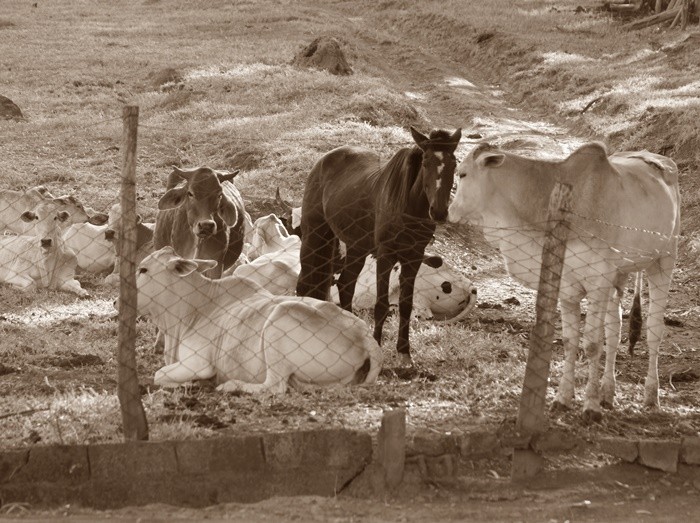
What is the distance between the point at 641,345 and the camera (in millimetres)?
10664

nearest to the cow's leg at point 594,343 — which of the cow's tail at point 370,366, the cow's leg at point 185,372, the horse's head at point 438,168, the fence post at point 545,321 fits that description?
the fence post at point 545,321

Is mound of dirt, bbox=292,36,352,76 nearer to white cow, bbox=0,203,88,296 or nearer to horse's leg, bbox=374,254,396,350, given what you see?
white cow, bbox=0,203,88,296

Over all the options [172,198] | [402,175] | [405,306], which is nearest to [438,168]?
[402,175]

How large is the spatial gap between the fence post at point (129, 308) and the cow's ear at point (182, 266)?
252 cm

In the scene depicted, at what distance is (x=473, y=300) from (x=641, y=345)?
185cm

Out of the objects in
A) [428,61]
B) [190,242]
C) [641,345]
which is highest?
[428,61]

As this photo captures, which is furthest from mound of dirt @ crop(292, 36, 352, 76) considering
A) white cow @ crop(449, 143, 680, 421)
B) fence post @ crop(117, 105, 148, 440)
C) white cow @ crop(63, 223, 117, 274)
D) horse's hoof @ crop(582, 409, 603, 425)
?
fence post @ crop(117, 105, 148, 440)

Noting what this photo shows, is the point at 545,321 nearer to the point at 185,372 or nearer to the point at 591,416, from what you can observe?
the point at 591,416

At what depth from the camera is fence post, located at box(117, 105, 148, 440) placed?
6691 mm

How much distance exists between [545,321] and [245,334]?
9.55 ft

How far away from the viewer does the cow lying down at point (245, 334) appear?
8.70 meters

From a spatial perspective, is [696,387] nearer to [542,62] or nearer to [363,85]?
[363,85]

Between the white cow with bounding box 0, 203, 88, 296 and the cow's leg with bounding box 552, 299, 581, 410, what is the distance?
6682 mm

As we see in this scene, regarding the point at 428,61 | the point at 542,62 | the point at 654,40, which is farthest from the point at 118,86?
the point at 654,40
